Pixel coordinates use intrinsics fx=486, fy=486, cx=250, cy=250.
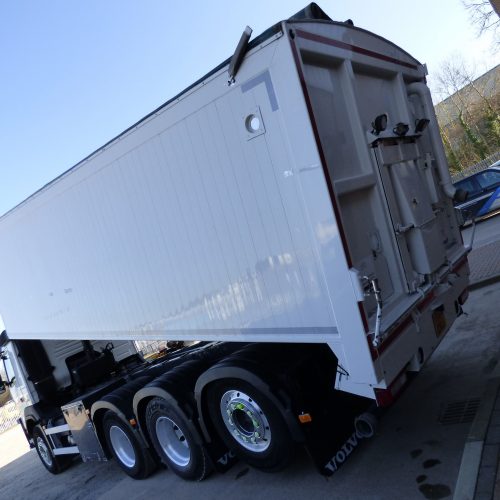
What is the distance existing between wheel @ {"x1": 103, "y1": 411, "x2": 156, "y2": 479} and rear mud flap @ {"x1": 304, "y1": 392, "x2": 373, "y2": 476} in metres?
2.50

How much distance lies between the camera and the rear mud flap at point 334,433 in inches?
156

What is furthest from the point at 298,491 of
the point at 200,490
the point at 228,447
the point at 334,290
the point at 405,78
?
the point at 405,78

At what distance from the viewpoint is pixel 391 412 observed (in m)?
5.16

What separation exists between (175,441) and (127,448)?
1.16 m

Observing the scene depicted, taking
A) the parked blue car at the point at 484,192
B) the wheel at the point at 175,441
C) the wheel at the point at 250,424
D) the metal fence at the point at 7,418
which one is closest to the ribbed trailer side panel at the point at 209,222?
the wheel at the point at 250,424

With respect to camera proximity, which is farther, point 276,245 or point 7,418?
point 7,418

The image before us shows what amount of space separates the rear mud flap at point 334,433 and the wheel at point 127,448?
2.50 m

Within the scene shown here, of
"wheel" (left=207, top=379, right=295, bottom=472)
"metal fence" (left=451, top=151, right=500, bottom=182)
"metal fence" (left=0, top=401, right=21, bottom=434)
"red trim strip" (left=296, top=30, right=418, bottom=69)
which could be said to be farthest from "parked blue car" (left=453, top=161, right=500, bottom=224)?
"metal fence" (left=0, top=401, right=21, bottom=434)

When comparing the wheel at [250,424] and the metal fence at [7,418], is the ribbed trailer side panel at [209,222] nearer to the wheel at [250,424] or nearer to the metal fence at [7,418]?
the wheel at [250,424]

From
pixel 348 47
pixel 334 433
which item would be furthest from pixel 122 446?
pixel 348 47

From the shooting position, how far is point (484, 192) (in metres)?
15.3

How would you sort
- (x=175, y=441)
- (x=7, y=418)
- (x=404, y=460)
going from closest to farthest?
(x=404, y=460), (x=175, y=441), (x=7, y=418)

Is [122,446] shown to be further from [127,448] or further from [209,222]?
[209,222]

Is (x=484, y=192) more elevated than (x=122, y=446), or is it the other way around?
(x=484, y=192)
